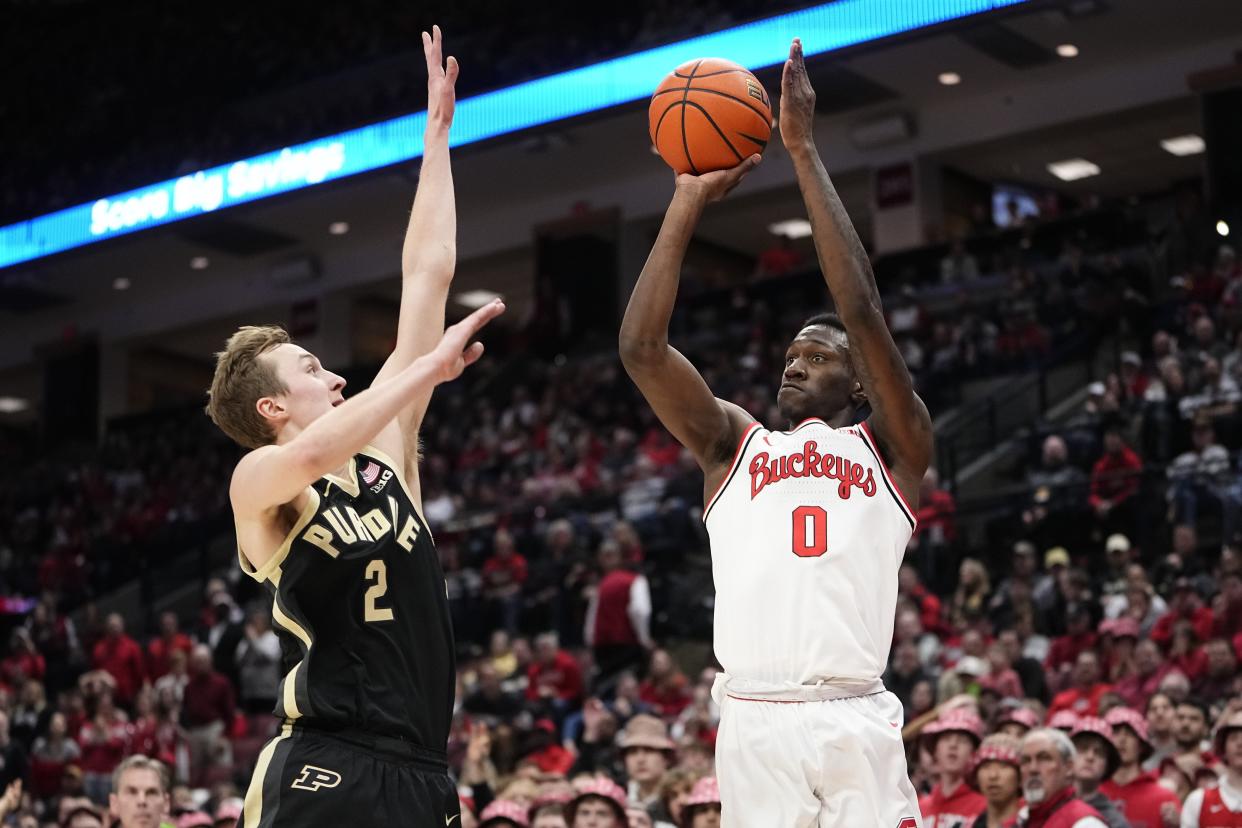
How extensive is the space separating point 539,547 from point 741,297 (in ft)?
25.0

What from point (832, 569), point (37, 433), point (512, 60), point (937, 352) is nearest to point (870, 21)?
point (937, 352)

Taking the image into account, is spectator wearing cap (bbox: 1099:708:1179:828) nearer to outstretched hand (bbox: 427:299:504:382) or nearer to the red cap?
the red cap

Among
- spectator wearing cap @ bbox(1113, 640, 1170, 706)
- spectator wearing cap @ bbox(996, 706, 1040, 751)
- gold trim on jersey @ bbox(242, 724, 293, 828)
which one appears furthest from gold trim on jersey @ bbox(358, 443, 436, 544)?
spectator wearing cap @ bbox(1113, 640, 1170, 706)

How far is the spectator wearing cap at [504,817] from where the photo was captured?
28.0 ft

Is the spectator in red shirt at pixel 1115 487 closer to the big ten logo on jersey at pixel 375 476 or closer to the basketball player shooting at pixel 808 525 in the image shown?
the basketball player shooting at pixel 808 525

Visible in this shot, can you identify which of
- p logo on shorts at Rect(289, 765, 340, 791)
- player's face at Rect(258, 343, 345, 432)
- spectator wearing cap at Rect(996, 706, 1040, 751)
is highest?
player's face at Rect(258, 343, 345, 432)

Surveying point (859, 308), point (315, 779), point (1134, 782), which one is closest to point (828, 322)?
point (859, 308)

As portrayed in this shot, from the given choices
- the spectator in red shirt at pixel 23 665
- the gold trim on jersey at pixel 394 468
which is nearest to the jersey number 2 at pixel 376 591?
the gold trim on jersey at pixel 394 468

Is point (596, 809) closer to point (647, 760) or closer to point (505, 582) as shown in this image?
point (647, 760)

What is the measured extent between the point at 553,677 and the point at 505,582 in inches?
104

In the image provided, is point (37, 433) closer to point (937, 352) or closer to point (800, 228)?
point (800, 228)

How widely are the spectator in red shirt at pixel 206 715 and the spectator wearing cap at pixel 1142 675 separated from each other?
802 centimetres

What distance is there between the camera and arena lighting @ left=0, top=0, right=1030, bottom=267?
18328 millimetres

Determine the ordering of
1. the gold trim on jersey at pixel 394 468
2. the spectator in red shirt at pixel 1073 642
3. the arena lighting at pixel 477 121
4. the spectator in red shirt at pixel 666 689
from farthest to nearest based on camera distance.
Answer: the arena lighting at pixel 477 121
the spectator in red shirt at pixel 666 689
the spectator in red shirt at pixel 1073 642
the gold trim on jersey at pixel 394 468
